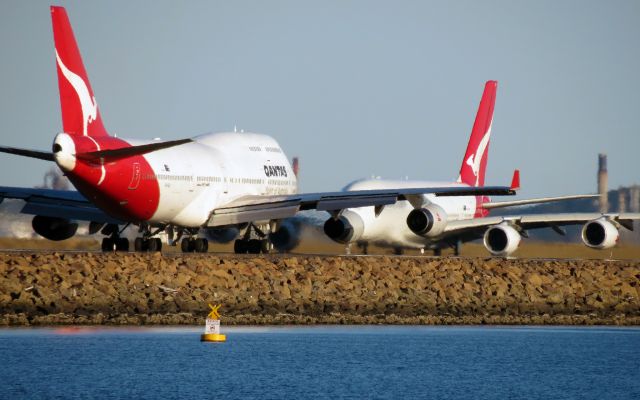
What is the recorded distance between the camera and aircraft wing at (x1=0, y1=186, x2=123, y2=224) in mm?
49656

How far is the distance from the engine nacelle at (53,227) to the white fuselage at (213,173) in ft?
14.1

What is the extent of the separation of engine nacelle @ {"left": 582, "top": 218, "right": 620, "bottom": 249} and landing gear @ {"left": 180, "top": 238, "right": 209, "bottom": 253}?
15.3 m

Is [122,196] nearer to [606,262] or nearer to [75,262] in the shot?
[75,262]

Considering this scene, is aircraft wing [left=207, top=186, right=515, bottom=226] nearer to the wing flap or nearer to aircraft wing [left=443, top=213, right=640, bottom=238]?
the wing flap

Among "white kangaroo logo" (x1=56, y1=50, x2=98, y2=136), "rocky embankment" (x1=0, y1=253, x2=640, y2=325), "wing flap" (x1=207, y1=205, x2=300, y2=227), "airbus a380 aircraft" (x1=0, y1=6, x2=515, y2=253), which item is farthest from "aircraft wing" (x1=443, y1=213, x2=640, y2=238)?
"white kangaroo logo" (x1=56, y1=50, x2=98, y2=136)

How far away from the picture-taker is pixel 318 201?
4909 cm

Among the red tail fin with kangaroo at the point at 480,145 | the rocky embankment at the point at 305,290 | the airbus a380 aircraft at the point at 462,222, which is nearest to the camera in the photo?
the rocky embankment at the point at 305,290

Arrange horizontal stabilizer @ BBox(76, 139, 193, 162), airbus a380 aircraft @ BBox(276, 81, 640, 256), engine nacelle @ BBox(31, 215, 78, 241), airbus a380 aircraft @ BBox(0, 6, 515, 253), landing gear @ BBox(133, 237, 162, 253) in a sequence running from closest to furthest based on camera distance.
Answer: horizontal stabilizer @ BBox(76, 139, 193, 162)
airbus a380 aircraft @ BBox(0, 6, 515, 253)
landing gear @ BBox(133, 237, 162, 253)
engine nacelle @ BBox(31, 215, 78, 241)
airbus a380 aircraft @ BBox(276, 81, 640, 256)

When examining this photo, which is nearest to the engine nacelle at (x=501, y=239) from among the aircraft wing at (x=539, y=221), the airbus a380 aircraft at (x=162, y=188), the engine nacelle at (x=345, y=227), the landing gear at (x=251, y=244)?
the aircraft wing at (x=539, y=221)

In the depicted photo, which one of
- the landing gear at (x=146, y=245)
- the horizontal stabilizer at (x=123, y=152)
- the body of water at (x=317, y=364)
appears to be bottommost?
the body of water at (x=317, y=364)

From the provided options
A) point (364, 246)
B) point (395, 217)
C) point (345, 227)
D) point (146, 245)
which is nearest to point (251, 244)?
point (345, 227)

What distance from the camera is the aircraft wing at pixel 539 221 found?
57.5 meters

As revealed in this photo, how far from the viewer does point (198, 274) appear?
4256 centimetres

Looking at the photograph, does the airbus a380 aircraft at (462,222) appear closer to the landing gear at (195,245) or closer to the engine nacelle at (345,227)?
the engine nacelle at (345,227)
